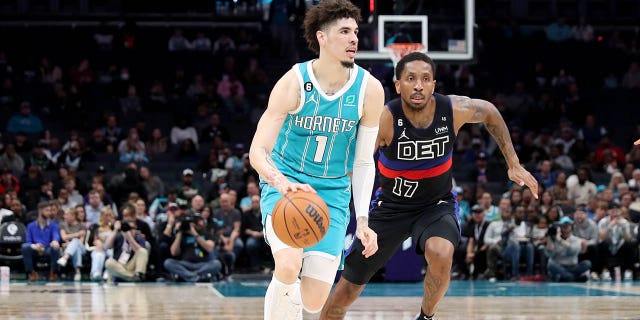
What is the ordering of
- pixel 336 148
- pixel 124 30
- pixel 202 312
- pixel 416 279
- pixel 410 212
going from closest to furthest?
pixel 336 148 < pixel 410 212 < pixel 202 312 < pixel 416 279 < pixel 124 30

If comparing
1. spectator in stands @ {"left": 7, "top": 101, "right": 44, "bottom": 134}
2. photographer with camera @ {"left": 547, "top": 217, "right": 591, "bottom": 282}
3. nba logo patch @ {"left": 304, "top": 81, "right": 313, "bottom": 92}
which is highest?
nba logo patch @ {"left": 304, "top": 81, "right": 313, "bottom": 92}

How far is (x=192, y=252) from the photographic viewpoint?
15.8m

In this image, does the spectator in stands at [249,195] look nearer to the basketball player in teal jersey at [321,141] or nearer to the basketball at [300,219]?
the basketball player in teal jersey at [321,141]

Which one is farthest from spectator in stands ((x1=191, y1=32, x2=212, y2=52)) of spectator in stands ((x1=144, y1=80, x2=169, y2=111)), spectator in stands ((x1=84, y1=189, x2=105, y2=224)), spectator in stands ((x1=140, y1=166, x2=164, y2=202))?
spectator in stands ((x1=84, y1=189, x2=105, y2=224))

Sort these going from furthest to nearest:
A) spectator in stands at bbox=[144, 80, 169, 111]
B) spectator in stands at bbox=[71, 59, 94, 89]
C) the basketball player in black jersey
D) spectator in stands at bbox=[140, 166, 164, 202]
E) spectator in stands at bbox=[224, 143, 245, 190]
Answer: spectator in stands at bbox=[71, 59, 94, 89] < spectator in stands at bbox=[144, 80, 169, 111] < spectator in stands at bbox=[224, 143, 245, 190] < spectator in stands at bbox=[140, 166, 164, 202] < the basketball player in black jersey

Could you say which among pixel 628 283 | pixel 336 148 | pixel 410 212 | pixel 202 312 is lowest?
pixel 628 283

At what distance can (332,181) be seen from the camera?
6184 mm

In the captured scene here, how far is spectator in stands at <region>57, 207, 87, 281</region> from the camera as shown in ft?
52.6

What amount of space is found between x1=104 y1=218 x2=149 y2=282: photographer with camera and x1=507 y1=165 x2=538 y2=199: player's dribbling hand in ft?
30.7

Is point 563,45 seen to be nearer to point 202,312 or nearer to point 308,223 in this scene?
point 202,312

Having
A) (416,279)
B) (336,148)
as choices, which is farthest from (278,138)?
(416,279)

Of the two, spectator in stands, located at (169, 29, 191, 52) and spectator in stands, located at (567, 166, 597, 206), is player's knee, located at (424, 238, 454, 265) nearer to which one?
spectator in stands, located at (567, 166, 597, 206)

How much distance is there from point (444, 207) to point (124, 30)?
1822 centimetres

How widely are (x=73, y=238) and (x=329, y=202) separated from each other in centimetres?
1078
